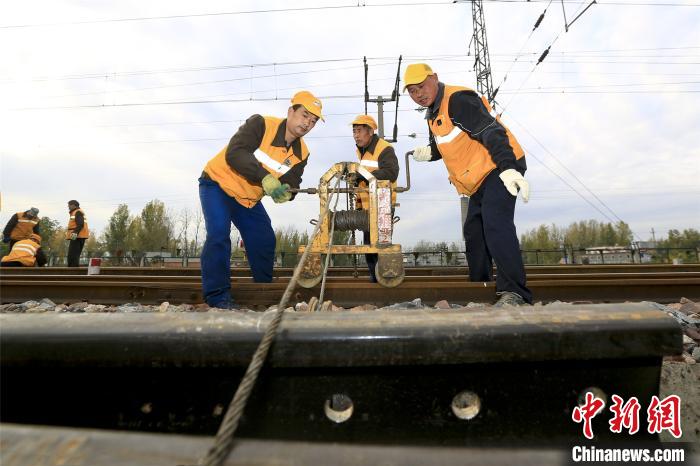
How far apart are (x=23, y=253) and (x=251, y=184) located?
25.2 feet

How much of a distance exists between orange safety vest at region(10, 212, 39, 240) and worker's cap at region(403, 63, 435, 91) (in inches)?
375

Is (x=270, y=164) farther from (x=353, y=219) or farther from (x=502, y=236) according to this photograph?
(x=502, y=236)

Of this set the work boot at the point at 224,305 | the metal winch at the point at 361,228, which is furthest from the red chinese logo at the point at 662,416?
the work boot at the point at 224,305

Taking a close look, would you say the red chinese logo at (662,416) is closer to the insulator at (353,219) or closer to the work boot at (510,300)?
the work boot at (510,300)

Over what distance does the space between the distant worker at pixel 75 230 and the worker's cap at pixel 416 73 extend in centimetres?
982

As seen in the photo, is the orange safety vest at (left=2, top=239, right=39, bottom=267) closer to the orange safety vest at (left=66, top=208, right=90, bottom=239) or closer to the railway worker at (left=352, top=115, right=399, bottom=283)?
the orange safety vest at (left=66, top=208, right=90, bottom=239)

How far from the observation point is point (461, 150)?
123 inches

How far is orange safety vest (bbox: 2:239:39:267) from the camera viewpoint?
761cm

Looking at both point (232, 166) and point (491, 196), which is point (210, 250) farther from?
point (491, 196)

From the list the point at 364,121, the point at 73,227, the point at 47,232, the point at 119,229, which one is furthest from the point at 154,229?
the point at 364,121

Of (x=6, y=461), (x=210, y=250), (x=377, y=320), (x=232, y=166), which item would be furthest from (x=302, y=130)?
(x=6, y=461)

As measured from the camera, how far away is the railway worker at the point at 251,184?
308 centimetres

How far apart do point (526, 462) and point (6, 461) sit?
1.00 metres

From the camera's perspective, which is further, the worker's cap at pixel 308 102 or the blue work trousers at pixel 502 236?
the worker's cap at pixel 308 102
